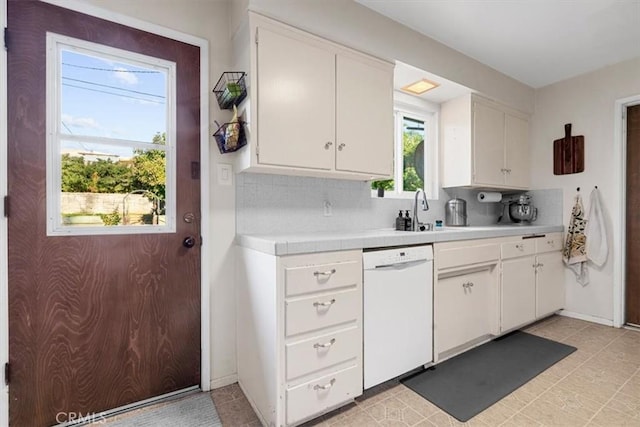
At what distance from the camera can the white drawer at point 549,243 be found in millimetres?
2857

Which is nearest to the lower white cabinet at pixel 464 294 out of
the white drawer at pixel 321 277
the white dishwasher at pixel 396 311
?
the white dishwasher at pixel 396 311

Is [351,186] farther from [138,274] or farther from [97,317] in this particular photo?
[97,317]

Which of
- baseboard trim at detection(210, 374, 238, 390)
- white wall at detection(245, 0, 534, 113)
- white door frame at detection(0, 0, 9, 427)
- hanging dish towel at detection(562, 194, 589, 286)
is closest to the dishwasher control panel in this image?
baseboard trim at detection(210, 374, 238, 390)

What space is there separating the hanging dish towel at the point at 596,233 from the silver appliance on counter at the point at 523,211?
466 millimetres

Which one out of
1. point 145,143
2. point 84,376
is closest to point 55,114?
point 145,143

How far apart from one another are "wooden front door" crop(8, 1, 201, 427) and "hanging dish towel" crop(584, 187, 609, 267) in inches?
140

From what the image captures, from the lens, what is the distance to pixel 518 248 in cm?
263

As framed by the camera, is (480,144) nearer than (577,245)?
Yes

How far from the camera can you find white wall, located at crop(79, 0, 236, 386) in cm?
184

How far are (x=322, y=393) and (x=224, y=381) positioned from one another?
28.8 inches

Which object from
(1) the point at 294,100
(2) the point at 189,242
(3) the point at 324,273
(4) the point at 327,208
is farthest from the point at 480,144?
(2) the point at 189,242

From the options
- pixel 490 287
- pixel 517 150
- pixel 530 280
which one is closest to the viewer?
pixel 490 287

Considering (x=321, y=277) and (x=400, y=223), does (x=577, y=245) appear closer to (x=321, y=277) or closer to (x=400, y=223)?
(x=400, y=223)

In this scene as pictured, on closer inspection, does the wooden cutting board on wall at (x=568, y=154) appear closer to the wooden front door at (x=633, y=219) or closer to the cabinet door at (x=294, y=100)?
the wooden front door at (x=633, y=219)
